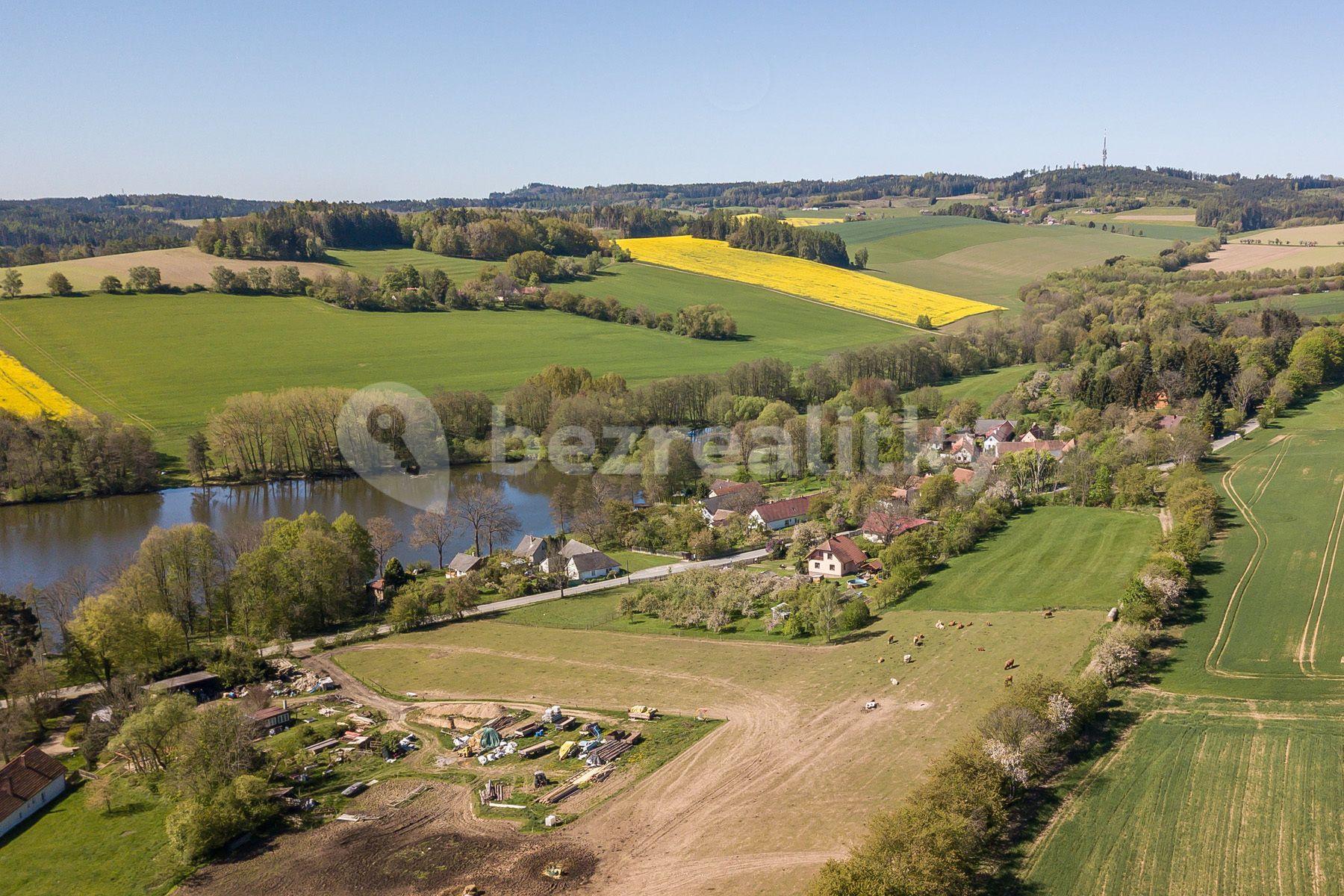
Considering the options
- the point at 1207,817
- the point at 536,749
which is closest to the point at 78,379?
the point at 536,749

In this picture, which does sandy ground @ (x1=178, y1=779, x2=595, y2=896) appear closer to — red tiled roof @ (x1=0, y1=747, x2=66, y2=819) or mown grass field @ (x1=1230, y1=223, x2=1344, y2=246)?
red tiled roof @ (x1=0, y1=747, x2=66, y2=819)

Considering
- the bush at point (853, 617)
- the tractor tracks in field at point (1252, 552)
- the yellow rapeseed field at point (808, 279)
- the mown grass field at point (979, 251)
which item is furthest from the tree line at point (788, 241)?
the bush at point (853, 617)

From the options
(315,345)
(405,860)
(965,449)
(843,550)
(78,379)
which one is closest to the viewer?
(405,860)

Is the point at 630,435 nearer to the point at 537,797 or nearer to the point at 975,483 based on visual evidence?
the point at 975,483

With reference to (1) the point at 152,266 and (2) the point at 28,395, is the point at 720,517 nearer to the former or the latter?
(2) the point at 28,395

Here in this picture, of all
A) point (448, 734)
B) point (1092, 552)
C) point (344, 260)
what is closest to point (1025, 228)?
point (344, 260)

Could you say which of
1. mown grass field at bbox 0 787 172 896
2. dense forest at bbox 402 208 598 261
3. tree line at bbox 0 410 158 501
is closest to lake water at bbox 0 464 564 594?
tree line at bbox 0 410 158 501

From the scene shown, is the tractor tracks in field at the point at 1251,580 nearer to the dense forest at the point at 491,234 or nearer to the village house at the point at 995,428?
the village house at the point at 995,428
